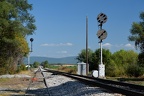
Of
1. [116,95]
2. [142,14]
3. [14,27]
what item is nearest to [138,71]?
[142,14]

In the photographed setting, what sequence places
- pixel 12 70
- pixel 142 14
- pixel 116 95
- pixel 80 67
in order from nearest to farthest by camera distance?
pixel 116 95 → pixel 80 67 → pixel 142 14 → pixel 12 70

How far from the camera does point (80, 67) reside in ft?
149

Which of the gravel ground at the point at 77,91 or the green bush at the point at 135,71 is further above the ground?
the green bush at the point at 135,71

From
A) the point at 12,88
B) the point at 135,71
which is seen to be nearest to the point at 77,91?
the point at 12,88

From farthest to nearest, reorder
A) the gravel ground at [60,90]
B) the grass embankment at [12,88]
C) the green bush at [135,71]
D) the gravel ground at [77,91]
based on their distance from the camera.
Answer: the green bush at [135,71] < the grass embankment at [12,88] < the gravel ground at [60,90] < the gravel ground at [77,91]

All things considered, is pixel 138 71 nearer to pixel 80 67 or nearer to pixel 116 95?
pixel 80 67

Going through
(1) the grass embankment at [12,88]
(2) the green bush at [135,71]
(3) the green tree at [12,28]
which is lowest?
(1) the grass embankment at [12,88]

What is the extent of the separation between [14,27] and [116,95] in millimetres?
38770

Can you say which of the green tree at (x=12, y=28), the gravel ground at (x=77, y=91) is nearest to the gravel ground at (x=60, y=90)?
the gravel ground at (x=77, y=91)

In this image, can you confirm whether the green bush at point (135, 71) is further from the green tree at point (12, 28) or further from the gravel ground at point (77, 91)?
the gravel ground at point (77, 91)

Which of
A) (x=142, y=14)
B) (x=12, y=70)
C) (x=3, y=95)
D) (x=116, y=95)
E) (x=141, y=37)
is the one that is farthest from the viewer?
(x=12, y=70)

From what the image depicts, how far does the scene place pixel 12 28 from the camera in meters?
52.8

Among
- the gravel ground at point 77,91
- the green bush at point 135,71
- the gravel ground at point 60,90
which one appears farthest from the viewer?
the green bush at point 135,71

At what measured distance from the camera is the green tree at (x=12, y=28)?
165ft
